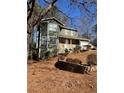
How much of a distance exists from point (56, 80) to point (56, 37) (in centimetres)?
35

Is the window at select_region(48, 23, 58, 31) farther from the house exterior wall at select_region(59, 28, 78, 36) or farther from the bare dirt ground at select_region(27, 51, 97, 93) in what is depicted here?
the bare dirt ground at select_region(27, 51, 97, 93)

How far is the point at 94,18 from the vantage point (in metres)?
1.86

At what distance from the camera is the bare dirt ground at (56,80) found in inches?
73.4

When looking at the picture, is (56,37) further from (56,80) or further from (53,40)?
(56,80)

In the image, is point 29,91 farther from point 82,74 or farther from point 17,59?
point 82,74

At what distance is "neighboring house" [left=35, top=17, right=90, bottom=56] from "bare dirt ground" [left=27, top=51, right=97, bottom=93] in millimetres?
84

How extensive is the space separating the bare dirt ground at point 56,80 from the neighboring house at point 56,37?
0.08 meters

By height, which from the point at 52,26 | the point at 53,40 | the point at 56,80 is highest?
the point at 52,26

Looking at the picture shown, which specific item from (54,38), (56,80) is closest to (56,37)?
(54,38)

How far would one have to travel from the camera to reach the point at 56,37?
1908 millimetres

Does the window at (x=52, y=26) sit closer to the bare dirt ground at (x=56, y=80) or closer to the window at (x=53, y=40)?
the window at (x=53, y=40)

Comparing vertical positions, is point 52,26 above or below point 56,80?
above

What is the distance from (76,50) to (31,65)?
1.25 feet

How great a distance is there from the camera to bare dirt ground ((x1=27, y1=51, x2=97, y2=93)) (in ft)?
6.12
